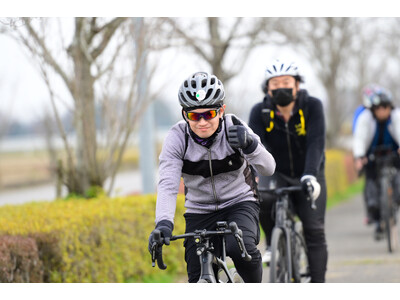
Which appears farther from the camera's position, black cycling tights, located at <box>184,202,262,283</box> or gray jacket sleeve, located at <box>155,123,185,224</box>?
black cycling tights, located at <box>184,202,262,283</box>

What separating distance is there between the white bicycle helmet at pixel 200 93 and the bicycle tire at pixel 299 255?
2166mm

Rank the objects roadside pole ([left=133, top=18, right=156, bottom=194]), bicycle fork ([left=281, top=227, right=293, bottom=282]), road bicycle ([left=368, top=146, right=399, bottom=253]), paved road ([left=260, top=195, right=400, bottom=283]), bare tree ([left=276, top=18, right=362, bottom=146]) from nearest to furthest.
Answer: bicycle fork ([left=281, top=227, right=293, bottom=282]), paved road ([left=260, top=195, right=400, bottom=283]), roadside pole ([left=133, top=18, right=156, bottom=194]), road bicycle ([left=368, top=146, right=399, bottom=253]), bare tree ([left=276, top=18, right=362, bottom=146])

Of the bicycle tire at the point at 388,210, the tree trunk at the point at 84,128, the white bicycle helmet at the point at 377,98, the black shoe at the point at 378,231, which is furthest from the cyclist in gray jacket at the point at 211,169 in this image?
the black shoe at the point at 378,231

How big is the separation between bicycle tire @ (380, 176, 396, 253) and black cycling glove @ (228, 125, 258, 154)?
5827 millimetres

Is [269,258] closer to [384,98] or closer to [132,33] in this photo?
[132,33]

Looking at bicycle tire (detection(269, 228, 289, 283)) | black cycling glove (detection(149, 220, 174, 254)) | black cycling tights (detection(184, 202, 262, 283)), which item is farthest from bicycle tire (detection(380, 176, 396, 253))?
black cycling glove (detection(149, 220, 174, 254))

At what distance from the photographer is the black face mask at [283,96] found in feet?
17.8

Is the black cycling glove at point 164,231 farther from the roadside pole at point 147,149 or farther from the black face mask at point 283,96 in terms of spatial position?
the roadside pole at point 147,149

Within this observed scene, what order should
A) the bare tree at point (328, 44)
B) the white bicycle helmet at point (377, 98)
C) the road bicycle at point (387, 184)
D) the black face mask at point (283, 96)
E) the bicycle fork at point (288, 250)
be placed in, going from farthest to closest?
the bare tree at point (328, 44), the road bicycle at point (387, 184), the white bicycle helmet at point (377, 98), the bicycle fork at point (288, 250), the black face mask at point (283, 96)


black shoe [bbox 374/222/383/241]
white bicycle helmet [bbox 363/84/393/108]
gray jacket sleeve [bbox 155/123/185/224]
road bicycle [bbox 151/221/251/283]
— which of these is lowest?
black shoe [bbox 374/222/383/241]

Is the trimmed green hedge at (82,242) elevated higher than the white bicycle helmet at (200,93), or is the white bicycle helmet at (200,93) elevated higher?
the white bicycle helmet at (200,93)

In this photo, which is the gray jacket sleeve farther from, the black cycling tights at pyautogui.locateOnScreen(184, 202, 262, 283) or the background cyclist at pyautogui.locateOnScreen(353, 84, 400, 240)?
the background cyclist at pyautogui.locateOnScreen(353, 84, 400, 240)

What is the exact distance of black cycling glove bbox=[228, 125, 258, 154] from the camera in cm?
388

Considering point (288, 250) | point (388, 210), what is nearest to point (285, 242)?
point (288, 250)
